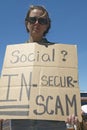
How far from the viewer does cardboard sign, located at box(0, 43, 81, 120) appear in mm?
3801

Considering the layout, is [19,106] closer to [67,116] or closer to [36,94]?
[36,94]

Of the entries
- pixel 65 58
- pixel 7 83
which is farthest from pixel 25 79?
pixel 65 58

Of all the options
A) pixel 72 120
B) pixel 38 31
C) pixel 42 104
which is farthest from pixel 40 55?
pixel 72 120

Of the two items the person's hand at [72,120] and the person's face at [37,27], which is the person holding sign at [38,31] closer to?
the person's face at [37,27]

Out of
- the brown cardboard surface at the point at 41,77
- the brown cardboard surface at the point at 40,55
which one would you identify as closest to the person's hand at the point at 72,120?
the brown cardboard surface at the point at 41,77

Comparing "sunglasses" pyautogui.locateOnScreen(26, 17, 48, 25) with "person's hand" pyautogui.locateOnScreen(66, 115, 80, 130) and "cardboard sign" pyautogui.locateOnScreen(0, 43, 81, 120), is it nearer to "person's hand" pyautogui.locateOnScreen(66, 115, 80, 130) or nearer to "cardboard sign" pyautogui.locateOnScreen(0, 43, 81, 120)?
"cardboard sign" pyautogui.locateOnScreen(0, 43, 81, 120)

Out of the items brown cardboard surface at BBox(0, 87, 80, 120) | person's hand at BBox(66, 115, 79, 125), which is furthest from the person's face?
person's hand at BBox(66, 115, 79, 125)

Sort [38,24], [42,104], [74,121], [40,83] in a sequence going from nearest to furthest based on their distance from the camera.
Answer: [74,121] → [42,104] → [40,83] → [38,24]

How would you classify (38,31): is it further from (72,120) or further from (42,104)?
(72,120)

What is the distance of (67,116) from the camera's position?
12.4ft

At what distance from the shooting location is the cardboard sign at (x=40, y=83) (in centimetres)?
380

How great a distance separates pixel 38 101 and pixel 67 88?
1.00 feet

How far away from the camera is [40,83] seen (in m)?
3.91

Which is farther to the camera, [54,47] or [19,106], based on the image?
[54,47]
